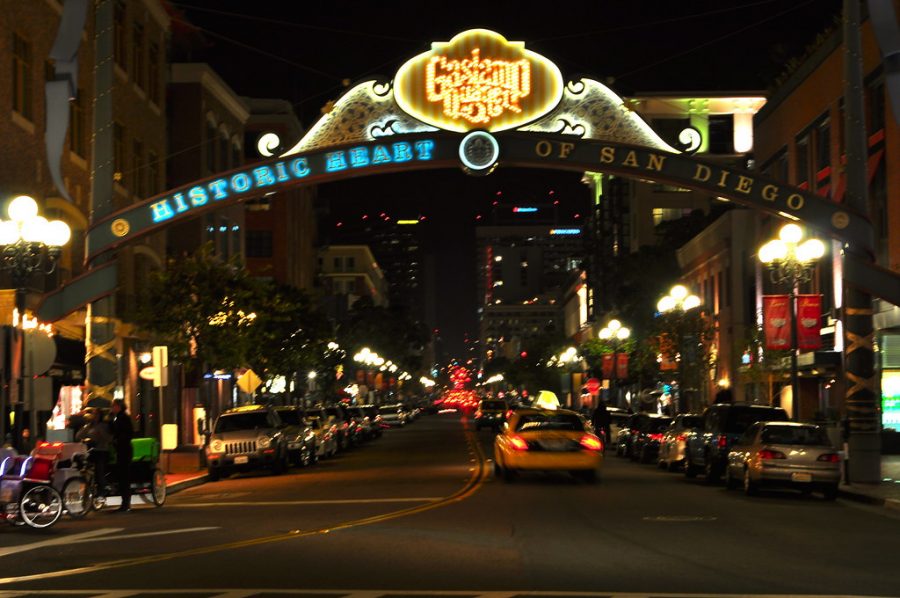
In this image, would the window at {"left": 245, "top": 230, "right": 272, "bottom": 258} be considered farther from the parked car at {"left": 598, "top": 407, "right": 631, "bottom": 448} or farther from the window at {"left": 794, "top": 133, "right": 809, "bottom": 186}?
the window at {"left": 794, "top": 133, "right": 809, "bottom": 186}

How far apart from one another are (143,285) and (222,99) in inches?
864

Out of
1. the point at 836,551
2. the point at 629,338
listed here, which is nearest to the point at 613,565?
the point at 836,551

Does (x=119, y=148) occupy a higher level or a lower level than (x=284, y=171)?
higher

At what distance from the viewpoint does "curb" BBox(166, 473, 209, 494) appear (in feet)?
103

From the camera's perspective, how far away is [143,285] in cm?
4850

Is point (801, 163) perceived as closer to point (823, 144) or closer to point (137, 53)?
point (823, 144)

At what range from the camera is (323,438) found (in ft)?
154

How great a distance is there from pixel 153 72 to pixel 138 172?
A: 16.7 feet

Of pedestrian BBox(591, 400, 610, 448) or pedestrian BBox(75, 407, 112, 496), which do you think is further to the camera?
pedestrian BBox(591, 400, 610, 448)

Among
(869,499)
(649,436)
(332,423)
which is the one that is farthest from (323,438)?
(869,499)

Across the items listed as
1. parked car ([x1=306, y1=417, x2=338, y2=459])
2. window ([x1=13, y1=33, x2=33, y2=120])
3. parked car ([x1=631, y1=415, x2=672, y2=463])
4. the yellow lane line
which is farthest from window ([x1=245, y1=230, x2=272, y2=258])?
the yellow lane line

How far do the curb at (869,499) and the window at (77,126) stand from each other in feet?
77.0

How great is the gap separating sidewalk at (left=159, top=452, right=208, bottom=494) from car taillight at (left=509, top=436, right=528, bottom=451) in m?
7.92

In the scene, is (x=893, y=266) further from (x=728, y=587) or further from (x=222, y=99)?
(x=222, y=99)
